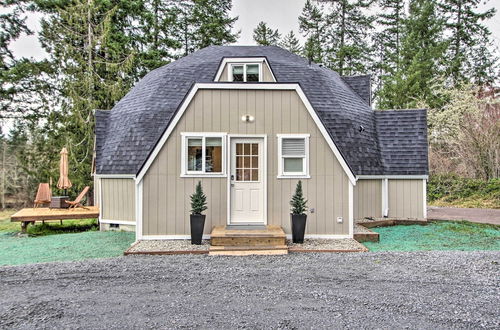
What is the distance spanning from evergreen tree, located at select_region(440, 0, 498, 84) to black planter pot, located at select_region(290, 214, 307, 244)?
71.5ft

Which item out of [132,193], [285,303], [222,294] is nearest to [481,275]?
[285,303]

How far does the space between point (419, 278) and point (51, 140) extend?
19889 mm

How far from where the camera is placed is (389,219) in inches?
400

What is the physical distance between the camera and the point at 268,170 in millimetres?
7812

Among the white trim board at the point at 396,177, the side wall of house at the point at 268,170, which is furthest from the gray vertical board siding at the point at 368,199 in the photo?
the side wall of house at the point at 268,170

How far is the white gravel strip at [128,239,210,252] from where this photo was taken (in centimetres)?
676

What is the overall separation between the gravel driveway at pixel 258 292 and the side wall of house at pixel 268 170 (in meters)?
1.54

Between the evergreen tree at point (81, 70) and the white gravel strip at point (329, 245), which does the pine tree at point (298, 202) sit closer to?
the white gravel strip at point (329, 245)

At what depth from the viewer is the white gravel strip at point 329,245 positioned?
22.5 ft

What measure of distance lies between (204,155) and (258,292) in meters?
4.13

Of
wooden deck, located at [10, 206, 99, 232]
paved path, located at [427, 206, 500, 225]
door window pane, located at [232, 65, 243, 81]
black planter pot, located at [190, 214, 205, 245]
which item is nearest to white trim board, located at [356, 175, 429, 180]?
paved path, located at [427, 206, 500, 225]

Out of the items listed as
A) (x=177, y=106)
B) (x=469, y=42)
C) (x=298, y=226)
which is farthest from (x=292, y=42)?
(x=298, y=226)

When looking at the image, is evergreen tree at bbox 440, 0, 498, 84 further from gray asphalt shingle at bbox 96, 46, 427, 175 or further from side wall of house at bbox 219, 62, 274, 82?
side wall of house at bbox 219, 62, 274, 82

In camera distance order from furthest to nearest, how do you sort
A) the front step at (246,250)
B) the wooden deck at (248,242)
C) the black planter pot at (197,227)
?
the black planter pot at (197,227)
the wooden deck at (248,242)
the front step at (246,250)
